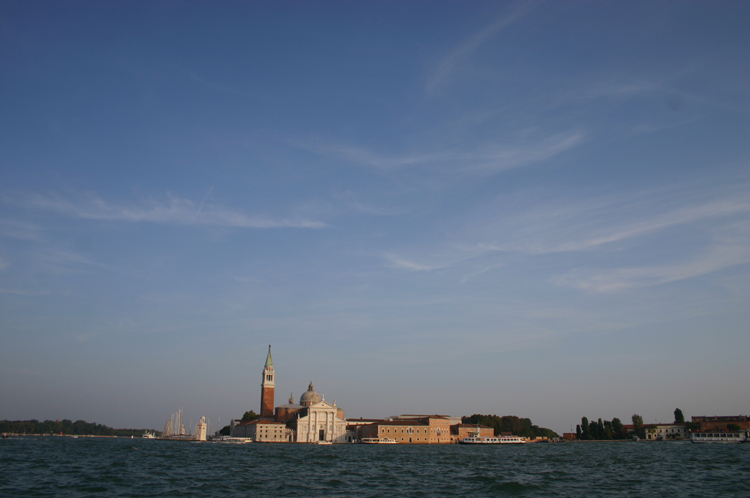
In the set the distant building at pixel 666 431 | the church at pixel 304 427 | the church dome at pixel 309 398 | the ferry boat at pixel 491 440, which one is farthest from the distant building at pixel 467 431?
the distant building at pixel 666 431

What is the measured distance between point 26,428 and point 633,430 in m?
185

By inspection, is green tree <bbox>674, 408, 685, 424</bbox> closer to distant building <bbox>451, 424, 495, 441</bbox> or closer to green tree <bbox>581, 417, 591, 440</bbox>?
green tree <bbox>581, 417, 591, 440</bbox>

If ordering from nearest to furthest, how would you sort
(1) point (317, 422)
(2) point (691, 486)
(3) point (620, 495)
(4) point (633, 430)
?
A: 1. (3) point (620, 495)
2. (2) point (691, 486)
3. (1) point (317, 422)
4. (4) point (633, 430)

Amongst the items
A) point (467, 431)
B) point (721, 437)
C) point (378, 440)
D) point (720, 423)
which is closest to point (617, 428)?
point (720, 423)

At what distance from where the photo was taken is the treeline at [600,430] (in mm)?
118812

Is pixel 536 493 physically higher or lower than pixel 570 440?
higher

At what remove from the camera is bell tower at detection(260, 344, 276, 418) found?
420 feet

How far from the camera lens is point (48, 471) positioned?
33.9 meters

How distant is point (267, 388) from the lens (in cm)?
12975

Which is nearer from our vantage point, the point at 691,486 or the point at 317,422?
the point at 691,486

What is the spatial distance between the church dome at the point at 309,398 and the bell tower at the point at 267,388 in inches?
277

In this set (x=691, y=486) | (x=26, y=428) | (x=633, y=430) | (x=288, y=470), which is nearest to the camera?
(x=691, y=486)

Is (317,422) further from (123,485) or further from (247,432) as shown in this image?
(123,485)

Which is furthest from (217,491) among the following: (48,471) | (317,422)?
(317,422)
